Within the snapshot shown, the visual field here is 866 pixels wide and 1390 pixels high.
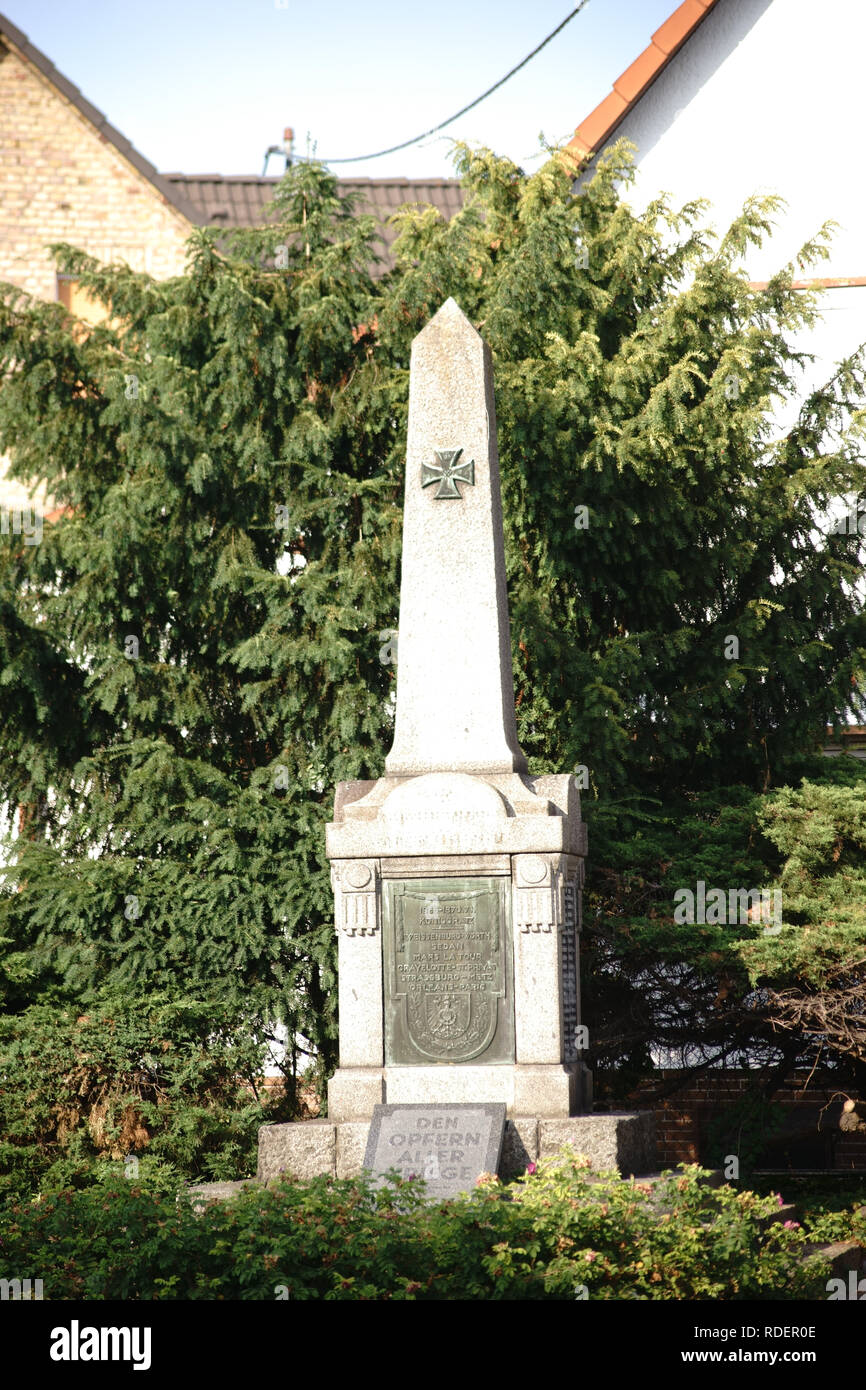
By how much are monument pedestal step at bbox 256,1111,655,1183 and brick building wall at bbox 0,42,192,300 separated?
12.3 m

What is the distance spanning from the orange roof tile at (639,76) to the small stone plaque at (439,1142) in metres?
10.3

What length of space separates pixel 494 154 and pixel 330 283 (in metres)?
1.66

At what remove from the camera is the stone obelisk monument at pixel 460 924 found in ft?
25.1

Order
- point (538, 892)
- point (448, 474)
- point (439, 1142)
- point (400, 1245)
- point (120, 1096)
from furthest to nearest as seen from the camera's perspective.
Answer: point (120, 1096)
point (448, 474)
point (538, 892)
point (439, 1142)
point (400, 1245)

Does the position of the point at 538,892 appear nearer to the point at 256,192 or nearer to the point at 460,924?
the point at 460,924

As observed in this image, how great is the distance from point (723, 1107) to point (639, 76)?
31.9 feet

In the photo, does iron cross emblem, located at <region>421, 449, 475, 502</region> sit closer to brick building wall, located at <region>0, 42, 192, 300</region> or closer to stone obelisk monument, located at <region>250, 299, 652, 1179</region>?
stone obelisk monument, located at <region>250, 299, 652, 1179</region>

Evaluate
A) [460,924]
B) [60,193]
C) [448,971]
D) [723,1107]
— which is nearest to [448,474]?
[460,924]

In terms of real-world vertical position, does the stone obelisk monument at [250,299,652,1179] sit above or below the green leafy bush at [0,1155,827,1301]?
above

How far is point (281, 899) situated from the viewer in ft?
34.2

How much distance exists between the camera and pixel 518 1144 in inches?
293

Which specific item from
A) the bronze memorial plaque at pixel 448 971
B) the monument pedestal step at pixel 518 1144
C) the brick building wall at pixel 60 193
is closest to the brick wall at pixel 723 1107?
the monument pedestal step at pixel 518 1144

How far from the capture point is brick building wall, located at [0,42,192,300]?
1764cm

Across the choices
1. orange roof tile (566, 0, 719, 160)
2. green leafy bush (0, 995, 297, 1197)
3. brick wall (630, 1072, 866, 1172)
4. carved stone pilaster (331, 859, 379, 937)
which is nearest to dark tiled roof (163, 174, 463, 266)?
orange roof tile (566, 0, 719, 160)
